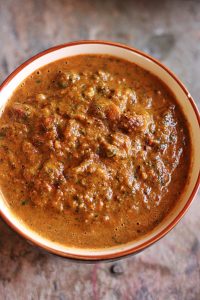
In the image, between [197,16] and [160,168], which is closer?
[160,168]

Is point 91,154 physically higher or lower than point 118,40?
lower

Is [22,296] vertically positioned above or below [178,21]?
below

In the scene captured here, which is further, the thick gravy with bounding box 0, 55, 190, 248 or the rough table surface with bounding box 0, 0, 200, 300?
the rough table surface with bounding box 0, 0, 200, 300

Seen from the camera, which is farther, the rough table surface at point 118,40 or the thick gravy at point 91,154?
the rough table surface at point 118,40

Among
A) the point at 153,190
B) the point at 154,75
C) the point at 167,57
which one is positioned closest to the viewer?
the point at 153,190

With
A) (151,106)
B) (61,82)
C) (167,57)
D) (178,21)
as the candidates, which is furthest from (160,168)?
(178,21)

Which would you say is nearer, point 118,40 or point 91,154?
point 91,154

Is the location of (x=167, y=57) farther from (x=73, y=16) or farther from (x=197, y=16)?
(x=73, y=16)

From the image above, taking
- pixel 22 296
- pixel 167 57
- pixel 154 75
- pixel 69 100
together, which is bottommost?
pixel 22 296
